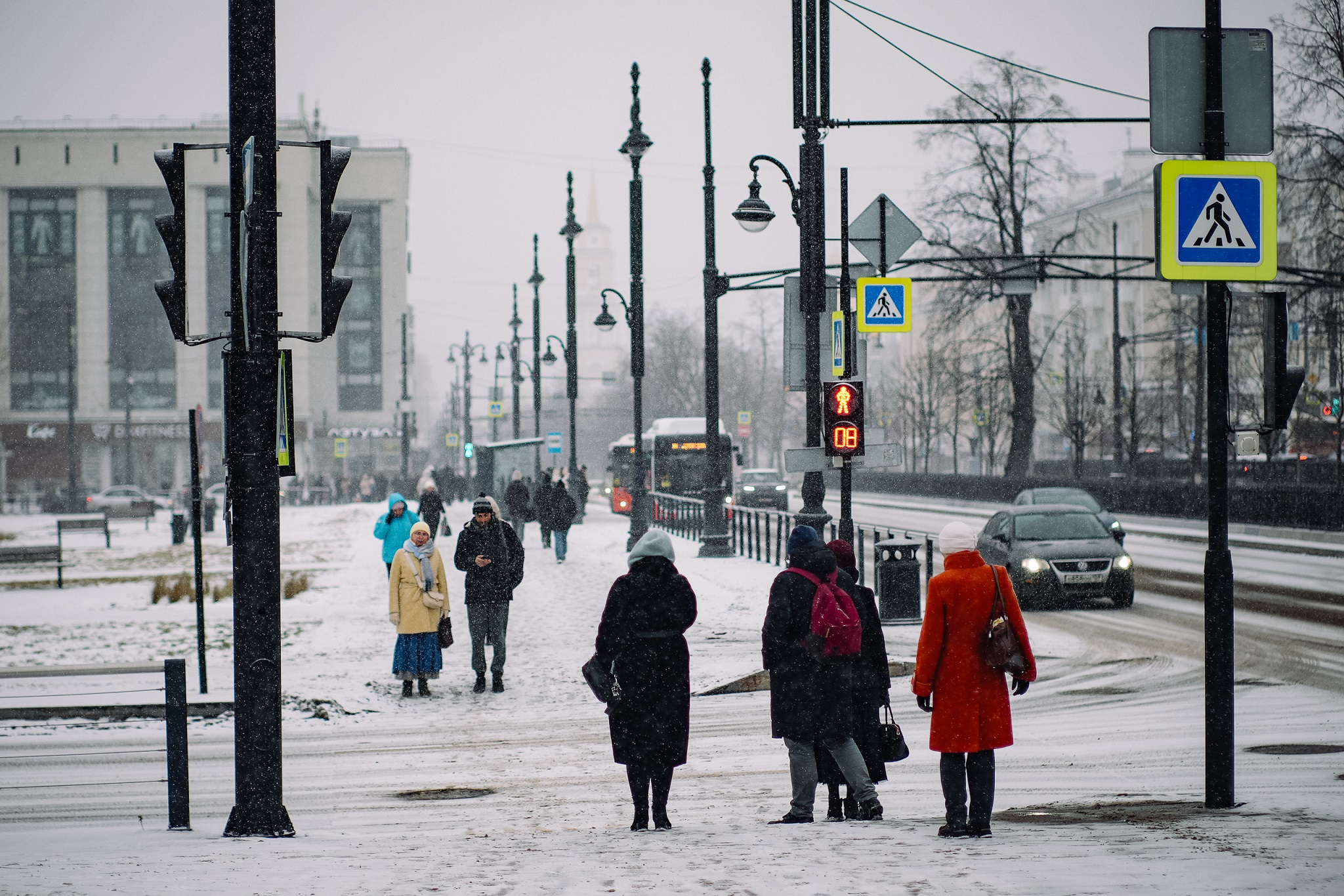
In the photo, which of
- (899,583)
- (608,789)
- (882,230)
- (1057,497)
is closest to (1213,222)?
(608,789)

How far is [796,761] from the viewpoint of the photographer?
742cm

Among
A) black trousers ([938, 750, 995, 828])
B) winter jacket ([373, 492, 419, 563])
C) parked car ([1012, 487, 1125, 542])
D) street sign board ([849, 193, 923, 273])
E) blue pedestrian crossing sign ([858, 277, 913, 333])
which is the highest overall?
street sign board ([849, 193, 923, 273])

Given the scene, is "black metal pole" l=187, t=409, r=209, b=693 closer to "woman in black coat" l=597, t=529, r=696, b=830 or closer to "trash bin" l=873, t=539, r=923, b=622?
"woman in black coat" l=597, t=529, r=696, b=830

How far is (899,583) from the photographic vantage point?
16.6 metres

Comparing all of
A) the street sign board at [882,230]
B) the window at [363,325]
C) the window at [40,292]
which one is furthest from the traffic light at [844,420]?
the window at [363,325]

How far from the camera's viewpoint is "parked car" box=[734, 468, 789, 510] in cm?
4884

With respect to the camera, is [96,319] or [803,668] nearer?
[803,668]

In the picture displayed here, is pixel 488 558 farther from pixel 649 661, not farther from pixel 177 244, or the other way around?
pixel 177 244

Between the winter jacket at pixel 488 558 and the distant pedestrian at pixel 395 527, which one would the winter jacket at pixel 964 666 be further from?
the distant pedestrian at pixel 395 527

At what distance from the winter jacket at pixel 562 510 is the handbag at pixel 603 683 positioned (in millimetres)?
20350

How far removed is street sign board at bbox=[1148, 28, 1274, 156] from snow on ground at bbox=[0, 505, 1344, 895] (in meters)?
3.43

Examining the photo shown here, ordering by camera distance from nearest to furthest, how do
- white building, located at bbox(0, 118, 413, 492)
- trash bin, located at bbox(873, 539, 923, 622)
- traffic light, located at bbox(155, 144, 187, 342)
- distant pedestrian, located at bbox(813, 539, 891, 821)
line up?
traffic light, located at bbox(155, 144, 187, 342) → distant pedestrian, located at bbox(813, 539, 891, 821) → trash bin, located at bbox(873, 539, 923, 622) → white building, located at bbox(0, 118, 413, 492)

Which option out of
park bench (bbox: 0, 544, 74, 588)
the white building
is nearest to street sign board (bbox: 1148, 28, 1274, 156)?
park bench (bbox: 0, 544, 74, 588)

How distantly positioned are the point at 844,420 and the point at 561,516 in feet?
45.9
